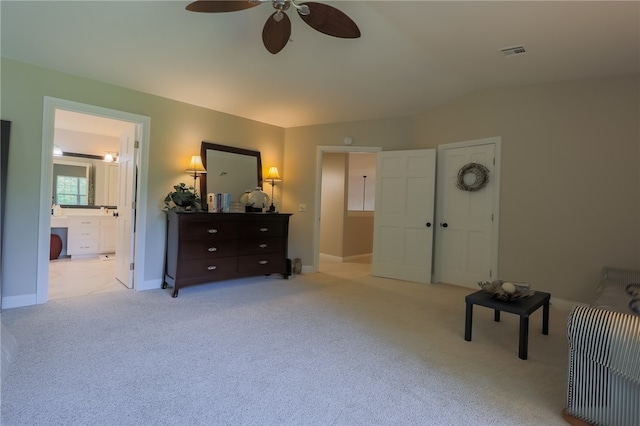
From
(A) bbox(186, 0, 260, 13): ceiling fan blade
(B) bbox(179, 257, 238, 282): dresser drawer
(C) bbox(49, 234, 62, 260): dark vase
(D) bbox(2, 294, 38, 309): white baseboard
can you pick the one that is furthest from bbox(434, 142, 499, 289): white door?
(C) bbox(49, 234, 62, 260): dark vase

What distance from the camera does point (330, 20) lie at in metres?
2.23

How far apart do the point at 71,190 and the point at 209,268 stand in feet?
14.2

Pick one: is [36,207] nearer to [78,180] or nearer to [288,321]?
[288,321]

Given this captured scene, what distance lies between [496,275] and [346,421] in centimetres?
333

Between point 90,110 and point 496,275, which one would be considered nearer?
point 90,110

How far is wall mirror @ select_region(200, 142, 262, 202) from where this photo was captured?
172 inches

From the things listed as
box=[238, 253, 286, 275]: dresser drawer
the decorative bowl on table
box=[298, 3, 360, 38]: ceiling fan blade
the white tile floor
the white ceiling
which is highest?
the white ceiling

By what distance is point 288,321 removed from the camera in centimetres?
296

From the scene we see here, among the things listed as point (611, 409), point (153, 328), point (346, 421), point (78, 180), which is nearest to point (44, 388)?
point (153, 328)

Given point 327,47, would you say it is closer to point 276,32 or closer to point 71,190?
point 276,32

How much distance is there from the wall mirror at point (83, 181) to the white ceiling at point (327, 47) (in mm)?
3623

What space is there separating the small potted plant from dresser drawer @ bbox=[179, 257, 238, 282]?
646 millimetres

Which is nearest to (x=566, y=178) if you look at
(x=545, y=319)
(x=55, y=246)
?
(x=545, y=319)

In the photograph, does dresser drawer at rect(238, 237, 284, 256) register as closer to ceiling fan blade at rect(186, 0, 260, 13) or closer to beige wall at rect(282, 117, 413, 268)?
beige wall at rect(282, 117, 413, 268)
